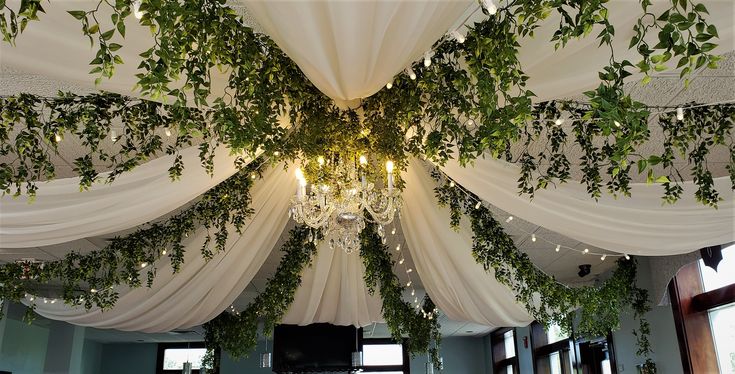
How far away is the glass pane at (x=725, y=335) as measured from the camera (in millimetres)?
5281

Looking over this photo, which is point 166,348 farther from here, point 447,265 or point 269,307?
point 447,265

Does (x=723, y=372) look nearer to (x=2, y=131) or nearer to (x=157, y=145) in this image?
(x=157, y=145)

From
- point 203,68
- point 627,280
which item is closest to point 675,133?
point 203,68

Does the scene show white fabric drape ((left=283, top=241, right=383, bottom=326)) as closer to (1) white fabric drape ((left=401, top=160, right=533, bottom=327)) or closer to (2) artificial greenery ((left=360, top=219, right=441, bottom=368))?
(2) artificial greenery ((left=360, top=219, right=441, bottom=368))

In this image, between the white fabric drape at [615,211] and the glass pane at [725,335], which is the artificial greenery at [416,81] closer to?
the white fabric drape at [615,211]

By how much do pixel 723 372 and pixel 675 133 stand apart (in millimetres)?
3600

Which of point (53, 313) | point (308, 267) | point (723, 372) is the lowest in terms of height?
point (723, 372)

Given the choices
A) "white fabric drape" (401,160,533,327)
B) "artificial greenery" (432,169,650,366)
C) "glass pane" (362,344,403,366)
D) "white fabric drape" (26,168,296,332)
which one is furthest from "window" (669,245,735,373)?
"glass pane" (362,344,403,366)

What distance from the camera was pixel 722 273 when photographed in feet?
17.6

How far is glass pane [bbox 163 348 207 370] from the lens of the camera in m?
13.5

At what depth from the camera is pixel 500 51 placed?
2.03 metres

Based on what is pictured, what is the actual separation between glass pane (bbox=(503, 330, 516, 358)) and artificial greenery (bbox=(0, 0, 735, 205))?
9.09 meters

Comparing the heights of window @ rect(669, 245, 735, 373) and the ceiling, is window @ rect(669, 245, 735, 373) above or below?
below

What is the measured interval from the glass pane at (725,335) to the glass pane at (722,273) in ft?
0.73
